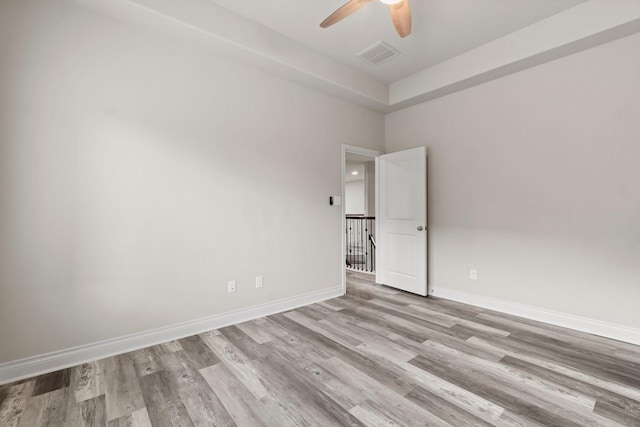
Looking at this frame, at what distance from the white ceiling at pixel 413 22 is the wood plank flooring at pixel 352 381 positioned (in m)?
3.04

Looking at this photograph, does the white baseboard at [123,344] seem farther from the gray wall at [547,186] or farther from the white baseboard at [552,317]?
the gray wall at [547,186]

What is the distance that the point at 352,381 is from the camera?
1.98 m

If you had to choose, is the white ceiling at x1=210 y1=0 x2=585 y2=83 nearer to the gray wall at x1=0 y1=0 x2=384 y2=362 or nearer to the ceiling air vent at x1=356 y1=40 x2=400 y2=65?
the ceiling air vent at x1=356 y1=40 x2=400 y2=65

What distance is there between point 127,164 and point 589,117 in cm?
429

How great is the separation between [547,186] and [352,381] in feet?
9.29

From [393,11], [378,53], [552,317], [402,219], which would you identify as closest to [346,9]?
[393,11]

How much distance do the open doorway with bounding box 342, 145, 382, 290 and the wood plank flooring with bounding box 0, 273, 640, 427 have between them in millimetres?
2870

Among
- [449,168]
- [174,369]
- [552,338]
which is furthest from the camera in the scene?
[449,168]

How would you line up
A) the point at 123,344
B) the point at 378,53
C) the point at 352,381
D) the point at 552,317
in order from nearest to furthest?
1. the point at 352,381
2. the point at 123,344
3. the point at 552,317
4. the point at 378,53

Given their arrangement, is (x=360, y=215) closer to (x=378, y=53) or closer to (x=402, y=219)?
(x=402, y=219)

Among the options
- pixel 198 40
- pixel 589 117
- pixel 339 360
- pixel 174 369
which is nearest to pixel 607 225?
pixel 589 117

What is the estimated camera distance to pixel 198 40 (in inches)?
105

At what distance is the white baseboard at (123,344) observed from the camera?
2.04 m

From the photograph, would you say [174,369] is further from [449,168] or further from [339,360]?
[449,168]
